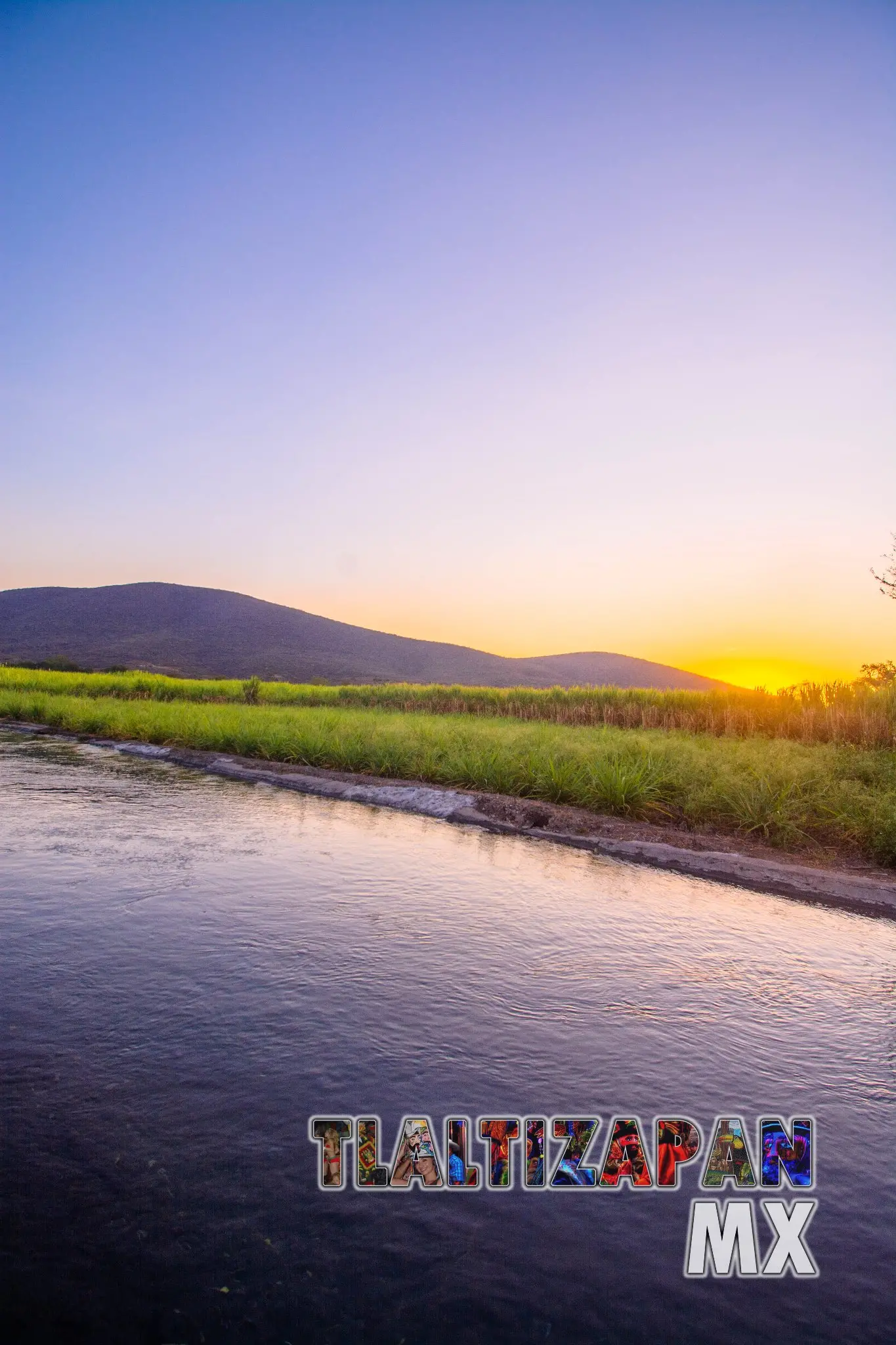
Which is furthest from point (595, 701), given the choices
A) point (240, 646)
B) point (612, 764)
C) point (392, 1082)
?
point (240, 646)

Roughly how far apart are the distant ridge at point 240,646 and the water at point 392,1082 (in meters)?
61.3

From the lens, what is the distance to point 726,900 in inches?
221

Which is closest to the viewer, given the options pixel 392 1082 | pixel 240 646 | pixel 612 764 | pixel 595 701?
pixel 392 1082

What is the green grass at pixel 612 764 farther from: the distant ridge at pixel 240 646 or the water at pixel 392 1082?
the distant ridge at pixel 240 646

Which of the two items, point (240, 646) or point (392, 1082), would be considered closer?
point (392, 1082)

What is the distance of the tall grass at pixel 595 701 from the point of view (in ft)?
A: 49.4

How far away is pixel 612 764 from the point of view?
978 cm

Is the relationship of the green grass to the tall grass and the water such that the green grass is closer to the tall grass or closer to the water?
the tall grass

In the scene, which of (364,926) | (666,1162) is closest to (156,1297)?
(666,1162)

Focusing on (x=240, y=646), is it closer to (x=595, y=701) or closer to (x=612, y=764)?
(x=595, y=701)

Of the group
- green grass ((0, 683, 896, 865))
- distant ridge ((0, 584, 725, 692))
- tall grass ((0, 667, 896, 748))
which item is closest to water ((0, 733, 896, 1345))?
green grass ((0, 683, 896, 865))

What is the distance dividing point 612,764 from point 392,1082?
24.5ft

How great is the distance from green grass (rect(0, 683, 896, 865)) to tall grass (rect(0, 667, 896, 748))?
116 centimetres

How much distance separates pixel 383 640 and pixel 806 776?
85.5 meters
